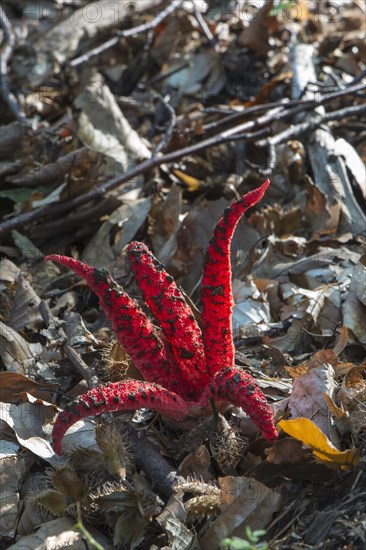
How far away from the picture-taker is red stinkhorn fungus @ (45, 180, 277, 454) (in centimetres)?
278

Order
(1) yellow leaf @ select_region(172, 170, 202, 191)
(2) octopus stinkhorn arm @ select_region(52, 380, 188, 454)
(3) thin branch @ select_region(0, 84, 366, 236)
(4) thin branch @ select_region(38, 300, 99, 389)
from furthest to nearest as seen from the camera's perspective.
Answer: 1. (1) yellow leaf @ select_region(172, 170, 202, 191)
2. (3) thin branch @ select_region(0, 84, 366, 236)
3. (4) thin branch @ select_region(38, 300, 99, 389)
4. (2) octopus stinkhorn arm @ select_region(52, 380, 188, 454)

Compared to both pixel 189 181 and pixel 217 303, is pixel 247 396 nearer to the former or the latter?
pixel 217 303

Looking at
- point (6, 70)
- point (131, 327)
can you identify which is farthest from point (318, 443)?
point (6, 70)

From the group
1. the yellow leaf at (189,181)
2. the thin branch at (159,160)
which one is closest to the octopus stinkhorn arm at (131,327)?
the thin branch at (159,160)

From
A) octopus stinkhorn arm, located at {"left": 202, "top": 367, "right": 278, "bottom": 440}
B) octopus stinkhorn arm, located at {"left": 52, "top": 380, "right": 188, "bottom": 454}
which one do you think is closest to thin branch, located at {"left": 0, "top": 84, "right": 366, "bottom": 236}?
octopus stinkhorn arm, located at {"left": 52, "top": 380, "right": 188, "bottom": 454}

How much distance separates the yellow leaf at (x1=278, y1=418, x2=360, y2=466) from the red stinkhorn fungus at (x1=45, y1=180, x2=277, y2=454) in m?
0.09

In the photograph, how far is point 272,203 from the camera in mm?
4949

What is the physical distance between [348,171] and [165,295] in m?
2.29

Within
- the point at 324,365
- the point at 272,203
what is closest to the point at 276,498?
the point at 324,365

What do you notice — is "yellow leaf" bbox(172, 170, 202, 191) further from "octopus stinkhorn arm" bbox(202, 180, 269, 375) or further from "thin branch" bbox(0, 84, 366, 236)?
"octopus stinkhorn arm" bbox(202, 180, 269, 375)

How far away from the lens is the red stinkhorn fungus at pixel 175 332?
278 cm

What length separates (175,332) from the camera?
2996 millimetres

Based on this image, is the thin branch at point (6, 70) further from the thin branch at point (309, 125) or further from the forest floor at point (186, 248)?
the thin branch at point (309, 125)

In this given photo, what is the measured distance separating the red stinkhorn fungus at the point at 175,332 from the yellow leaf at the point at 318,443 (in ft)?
0.28
